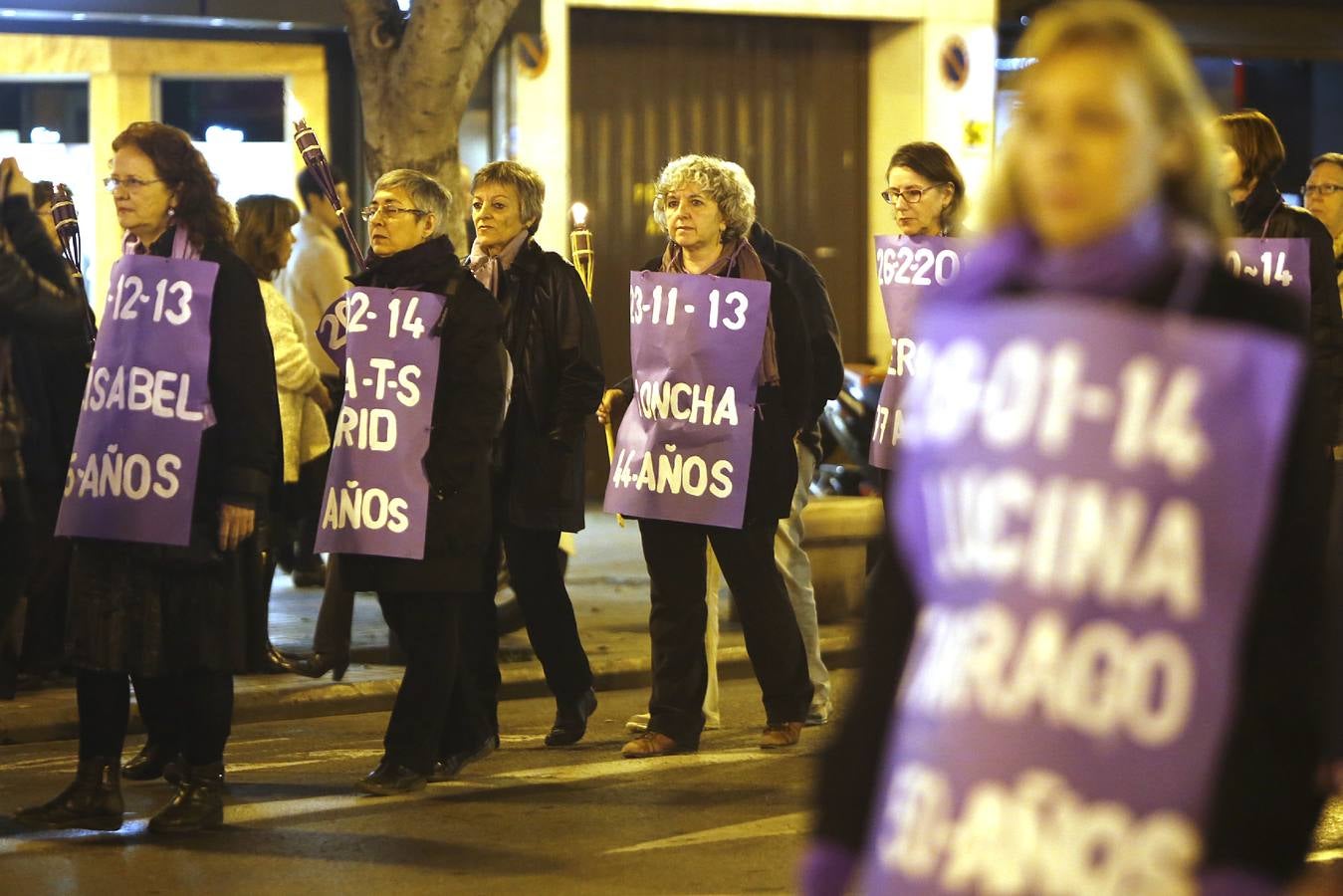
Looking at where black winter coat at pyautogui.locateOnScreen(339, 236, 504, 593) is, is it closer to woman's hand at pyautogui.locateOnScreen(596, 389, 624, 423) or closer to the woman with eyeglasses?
woman's hand at pyautogui.locateOnScreen(596, 389, 624, 423)

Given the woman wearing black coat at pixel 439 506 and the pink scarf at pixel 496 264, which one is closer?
the woman wearing black coat at pixel 439 506

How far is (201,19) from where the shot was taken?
14.4 meters

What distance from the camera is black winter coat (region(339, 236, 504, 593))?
6805 mm

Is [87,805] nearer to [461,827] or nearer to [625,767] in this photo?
[461,827]

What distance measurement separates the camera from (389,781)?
6922 millimetres

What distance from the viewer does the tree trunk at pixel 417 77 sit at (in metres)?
10.1

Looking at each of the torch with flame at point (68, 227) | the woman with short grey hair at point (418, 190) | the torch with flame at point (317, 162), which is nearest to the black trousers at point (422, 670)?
the woman with short grey hair at point (418, 190)

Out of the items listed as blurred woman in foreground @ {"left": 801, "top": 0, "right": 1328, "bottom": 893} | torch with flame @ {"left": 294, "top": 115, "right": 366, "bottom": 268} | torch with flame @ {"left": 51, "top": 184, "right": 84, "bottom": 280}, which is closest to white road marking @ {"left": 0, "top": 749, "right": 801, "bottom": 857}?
torch with flame @ {"left": 294, "top": 115, "right": 366, "bottom": 268}

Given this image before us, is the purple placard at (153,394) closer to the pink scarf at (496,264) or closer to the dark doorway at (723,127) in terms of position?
the pink scarf at (496,264)

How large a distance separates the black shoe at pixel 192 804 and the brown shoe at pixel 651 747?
1664 millimetres

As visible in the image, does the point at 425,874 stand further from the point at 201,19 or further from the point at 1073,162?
the point at 201,19

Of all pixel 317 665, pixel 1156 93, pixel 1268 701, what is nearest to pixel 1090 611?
pixel 1268 701

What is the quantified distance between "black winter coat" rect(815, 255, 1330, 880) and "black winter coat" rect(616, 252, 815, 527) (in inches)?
198

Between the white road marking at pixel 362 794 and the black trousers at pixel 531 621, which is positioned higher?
the black trousers at pixel 531 621
